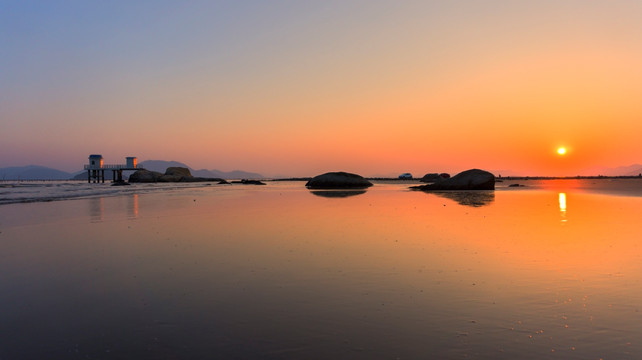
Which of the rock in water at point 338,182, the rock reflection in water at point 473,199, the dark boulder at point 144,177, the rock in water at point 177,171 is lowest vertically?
the rock reflection in water at point 473,199

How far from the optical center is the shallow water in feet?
13.6

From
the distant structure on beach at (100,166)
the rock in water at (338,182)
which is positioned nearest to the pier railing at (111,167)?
the distant structure on beach at (100,166)

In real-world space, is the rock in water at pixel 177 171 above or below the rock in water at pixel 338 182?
above

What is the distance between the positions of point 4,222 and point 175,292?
13581 mm

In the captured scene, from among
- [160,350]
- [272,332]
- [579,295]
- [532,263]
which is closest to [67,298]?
[160,350]

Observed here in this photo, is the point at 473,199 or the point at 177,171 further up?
the point at 177,171

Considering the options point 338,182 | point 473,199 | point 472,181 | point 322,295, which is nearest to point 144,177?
point 338,182

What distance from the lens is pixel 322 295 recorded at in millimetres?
5887

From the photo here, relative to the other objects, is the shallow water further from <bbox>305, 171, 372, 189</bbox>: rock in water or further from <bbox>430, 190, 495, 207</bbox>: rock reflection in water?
<bbox>305, 171, 372, 189</bbox>: rock in water

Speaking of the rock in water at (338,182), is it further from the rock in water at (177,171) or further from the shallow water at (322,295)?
the rock in water at (177,171)

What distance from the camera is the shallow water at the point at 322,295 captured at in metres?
4.14

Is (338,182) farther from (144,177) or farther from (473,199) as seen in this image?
(144,177)

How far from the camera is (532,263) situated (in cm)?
797

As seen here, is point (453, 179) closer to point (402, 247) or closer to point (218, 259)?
point (402, 247)
